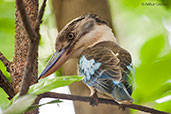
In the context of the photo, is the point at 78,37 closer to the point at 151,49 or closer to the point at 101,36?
Result: the point at 101,36

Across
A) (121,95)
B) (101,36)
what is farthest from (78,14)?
(121,95)

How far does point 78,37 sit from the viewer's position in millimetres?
763

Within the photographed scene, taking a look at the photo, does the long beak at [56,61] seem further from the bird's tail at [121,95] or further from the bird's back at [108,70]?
the bird's tail at [121,95]

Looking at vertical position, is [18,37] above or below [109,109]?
above

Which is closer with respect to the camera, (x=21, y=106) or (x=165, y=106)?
(x=21, y=106)

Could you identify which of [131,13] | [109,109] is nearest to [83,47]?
[109,109]

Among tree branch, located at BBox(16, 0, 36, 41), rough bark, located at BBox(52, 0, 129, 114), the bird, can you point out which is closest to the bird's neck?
the bird

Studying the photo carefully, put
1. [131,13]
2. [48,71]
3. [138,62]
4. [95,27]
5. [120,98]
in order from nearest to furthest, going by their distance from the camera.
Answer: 1. [120,98]
2. [48,71]
3. [95,27]
4. [138,62]
5. [131,13]

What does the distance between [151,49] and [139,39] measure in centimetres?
33

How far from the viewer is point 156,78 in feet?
2.82

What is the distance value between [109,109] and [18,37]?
326mm

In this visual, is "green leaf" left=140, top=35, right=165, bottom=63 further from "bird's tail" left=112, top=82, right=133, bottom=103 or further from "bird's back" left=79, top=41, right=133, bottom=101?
"bird's tail" left=112, top=82, right=133, bottom=103

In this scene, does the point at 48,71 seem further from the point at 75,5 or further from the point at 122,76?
the point at 75,5

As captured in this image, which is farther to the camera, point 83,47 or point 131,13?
point 131,13
